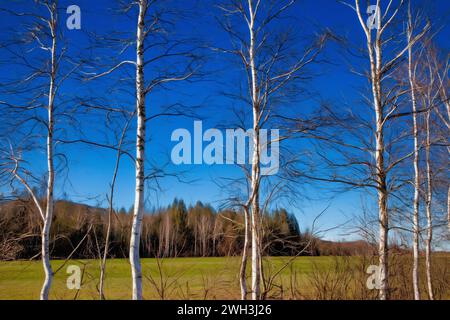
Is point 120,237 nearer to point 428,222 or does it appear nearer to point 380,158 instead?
point 380,158

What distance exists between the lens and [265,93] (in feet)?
24.7

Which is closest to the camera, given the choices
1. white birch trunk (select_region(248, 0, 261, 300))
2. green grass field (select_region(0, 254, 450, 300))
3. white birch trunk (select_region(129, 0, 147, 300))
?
white birch trunk (select_region(129, 0, 147, 300))

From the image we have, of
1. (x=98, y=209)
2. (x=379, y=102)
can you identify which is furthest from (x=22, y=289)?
(x=379, y=102)

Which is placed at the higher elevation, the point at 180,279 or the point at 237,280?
the point at 237,280

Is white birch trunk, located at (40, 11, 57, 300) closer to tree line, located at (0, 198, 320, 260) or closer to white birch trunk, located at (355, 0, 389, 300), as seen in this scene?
tree line, located at (0, 198, 320, 260)

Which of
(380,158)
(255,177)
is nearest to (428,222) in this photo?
(380,158)

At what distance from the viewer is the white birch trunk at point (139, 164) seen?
543 cm

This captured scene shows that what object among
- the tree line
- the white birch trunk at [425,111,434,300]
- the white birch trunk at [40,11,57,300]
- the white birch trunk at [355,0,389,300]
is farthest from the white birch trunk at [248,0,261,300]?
the white birch trunk at [425,111,434,300]

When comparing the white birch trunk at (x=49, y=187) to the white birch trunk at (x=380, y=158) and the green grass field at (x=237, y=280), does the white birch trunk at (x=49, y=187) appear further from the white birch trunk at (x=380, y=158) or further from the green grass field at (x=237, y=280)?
the white birch trunk at (x=380, y=158)

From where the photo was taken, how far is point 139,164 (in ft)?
19.2

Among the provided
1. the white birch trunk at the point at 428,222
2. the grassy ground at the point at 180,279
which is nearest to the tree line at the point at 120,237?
the grassy ground at the point at 180,279

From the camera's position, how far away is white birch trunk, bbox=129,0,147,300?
17.8ft
